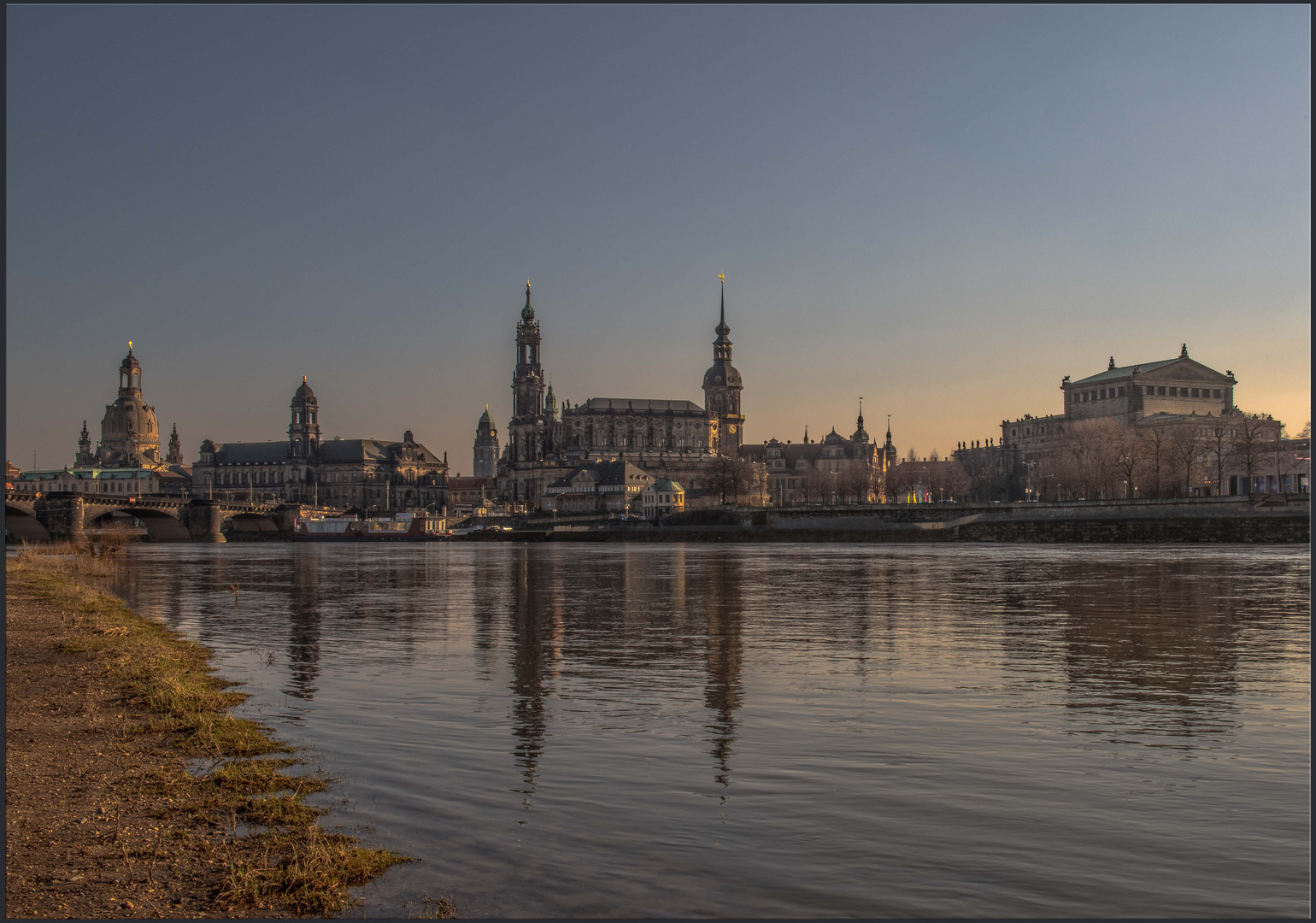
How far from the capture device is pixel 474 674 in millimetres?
19203

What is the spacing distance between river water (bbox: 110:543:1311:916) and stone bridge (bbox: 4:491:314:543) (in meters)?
92.2

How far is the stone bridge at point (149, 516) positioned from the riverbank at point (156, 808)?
96.3 meters

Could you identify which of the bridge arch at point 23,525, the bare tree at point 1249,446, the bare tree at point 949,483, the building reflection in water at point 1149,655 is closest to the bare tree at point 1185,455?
the bare tree at point 1249,446

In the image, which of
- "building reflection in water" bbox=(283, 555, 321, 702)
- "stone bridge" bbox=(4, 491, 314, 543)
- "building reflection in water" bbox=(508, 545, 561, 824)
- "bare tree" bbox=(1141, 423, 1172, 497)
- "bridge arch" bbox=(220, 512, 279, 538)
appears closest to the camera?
"building reflection in water" bbox=(508, 545, 561, 824)

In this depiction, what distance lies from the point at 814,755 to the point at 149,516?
162 m

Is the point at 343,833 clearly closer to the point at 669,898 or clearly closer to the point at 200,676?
the point at 669,898

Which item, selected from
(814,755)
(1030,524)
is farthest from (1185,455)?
(814,755)

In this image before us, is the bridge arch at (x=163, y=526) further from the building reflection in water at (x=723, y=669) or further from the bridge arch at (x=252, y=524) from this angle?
the building reflection in water at (x=723, y=669)

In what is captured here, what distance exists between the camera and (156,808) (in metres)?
9.18

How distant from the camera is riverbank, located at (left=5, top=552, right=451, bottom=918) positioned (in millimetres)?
7293

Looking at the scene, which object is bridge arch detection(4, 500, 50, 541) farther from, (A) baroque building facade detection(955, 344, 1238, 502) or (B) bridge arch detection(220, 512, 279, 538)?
(A) baroque building facade detection(955, 344, 1238, 502)

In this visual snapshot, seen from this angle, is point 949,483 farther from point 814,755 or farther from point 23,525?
point 814,755

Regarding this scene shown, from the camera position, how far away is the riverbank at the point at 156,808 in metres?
7.29

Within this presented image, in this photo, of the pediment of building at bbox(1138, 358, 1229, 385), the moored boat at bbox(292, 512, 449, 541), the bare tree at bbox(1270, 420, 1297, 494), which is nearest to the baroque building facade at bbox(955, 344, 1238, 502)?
the pediment of building at bbox(1138, 358, 1229, 385)
